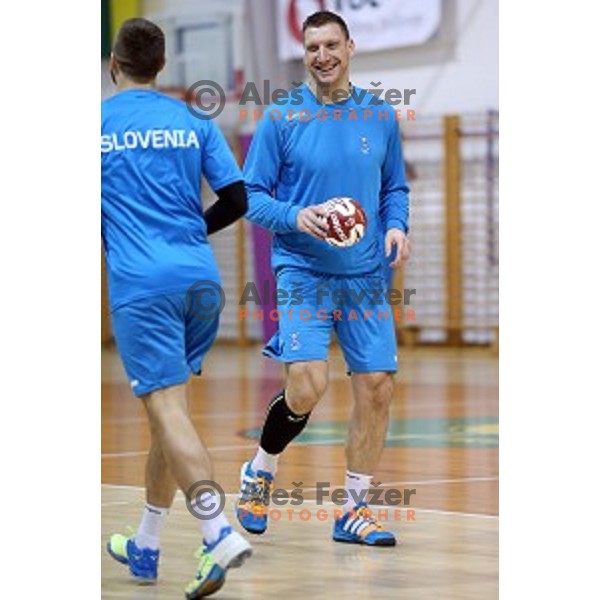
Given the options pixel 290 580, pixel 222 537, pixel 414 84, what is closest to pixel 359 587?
pixel 290 580

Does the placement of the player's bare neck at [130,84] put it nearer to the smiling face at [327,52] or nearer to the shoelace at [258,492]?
the smiling face at [327,52]

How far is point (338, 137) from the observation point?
7.43 m

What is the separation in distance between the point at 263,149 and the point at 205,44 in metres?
16.7

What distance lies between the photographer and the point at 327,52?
7.32m

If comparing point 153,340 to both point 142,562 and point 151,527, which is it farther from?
point 142,562

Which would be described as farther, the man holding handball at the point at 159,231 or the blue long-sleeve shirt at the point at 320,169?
the blue long-sleeve shirt at the point at 320,169

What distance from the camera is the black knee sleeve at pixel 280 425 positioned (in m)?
7.60

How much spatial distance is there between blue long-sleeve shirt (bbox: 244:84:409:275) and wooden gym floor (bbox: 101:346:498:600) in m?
1.20

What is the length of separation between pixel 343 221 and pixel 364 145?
494mm

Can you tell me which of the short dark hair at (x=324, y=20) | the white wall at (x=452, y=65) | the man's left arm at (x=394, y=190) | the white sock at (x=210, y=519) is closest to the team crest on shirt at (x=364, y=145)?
the man's left arm at (x=394, y=190)

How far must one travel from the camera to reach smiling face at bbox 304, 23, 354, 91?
7316mm

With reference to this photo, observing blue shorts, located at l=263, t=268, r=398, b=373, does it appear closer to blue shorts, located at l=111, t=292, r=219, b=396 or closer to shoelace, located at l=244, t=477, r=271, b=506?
shoelace, located at l=244, t=477, r=271, b=506

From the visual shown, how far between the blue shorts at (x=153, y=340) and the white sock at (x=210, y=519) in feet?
1.33
